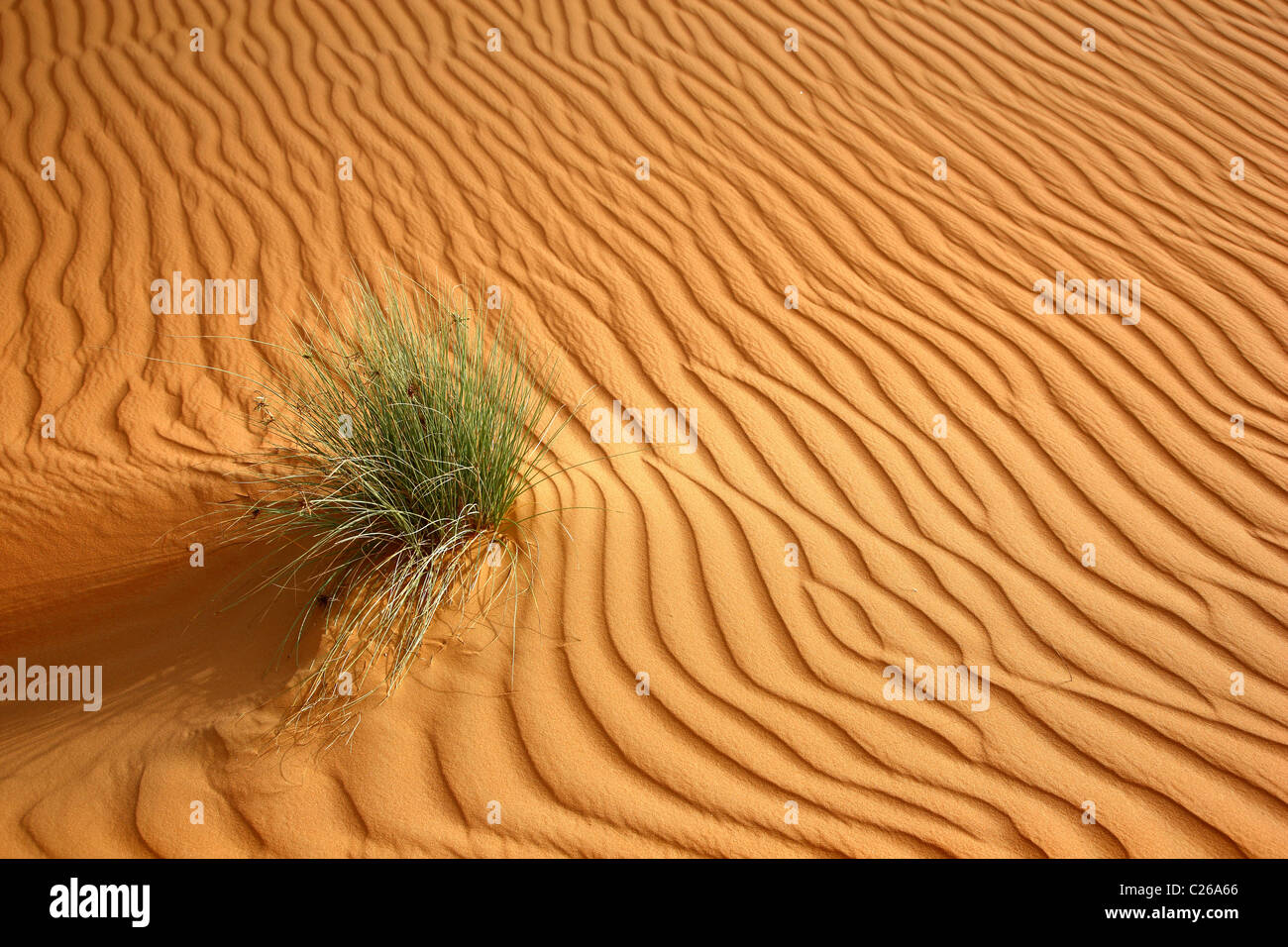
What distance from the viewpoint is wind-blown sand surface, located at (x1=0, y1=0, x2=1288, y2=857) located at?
2277 mm

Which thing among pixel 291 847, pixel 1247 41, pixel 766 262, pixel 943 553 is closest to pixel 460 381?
pixel 291 847

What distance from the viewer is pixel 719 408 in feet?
11.5

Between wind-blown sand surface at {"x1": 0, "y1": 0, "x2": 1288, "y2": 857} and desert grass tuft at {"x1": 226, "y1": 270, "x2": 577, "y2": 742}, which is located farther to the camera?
desert grass tuft at {"x1": 226, "y1": 270, "x2": 577, "y2": 742}

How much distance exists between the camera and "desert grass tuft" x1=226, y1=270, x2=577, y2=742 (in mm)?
2539

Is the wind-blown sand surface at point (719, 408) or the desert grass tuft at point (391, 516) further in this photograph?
the desert grass tuft at point (391, 516)

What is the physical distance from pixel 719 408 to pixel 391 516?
4.37 ft

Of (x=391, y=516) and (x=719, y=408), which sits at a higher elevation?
(x=719, y=408)

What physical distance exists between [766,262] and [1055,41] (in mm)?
2942

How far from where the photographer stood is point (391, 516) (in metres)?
2.74

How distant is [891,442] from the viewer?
10.9 feet

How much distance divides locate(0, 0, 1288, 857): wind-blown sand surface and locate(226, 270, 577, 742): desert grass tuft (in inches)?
4.5

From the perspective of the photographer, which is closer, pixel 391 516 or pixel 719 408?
pixel 391 516

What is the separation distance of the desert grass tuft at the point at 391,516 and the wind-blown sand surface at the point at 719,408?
0.11 meters

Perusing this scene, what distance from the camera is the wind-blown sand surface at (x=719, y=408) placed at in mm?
2277
